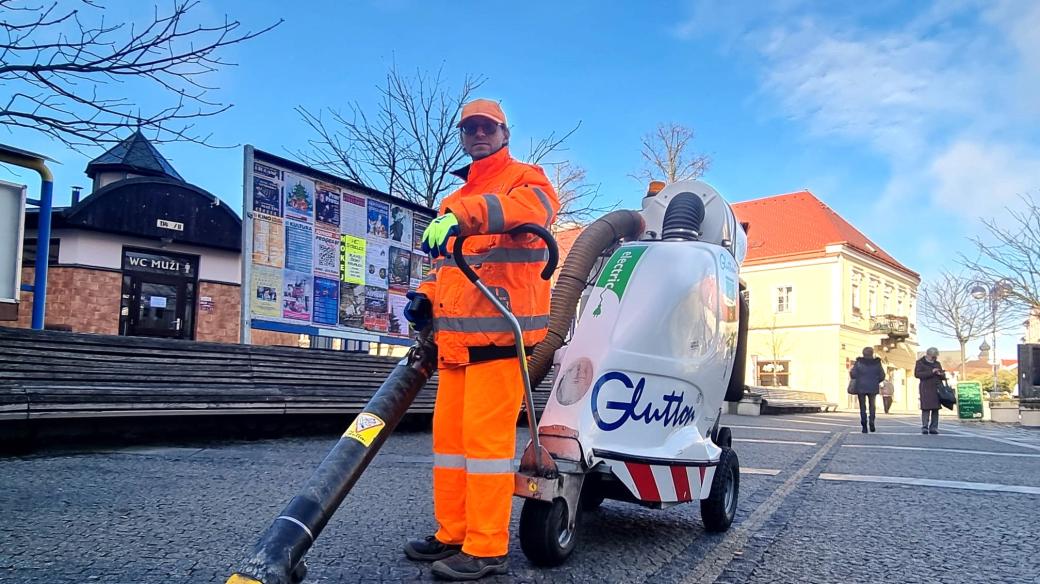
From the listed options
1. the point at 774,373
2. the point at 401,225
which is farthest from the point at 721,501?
the point at 774,373

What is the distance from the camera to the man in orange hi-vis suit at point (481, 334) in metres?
2.77

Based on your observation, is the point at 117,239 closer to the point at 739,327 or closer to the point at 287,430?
the point at 287,430

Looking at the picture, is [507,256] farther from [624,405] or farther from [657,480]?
[657,480]

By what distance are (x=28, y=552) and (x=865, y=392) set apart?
14201 millimetres

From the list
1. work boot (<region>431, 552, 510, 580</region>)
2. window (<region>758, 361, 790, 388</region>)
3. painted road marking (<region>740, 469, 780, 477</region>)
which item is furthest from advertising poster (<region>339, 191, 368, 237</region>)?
window (<region>758, 361, 790, 388</region>)

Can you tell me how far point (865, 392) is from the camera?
1419 centimetres

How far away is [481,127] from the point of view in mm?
3135

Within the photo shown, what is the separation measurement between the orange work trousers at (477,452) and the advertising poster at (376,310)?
691cm

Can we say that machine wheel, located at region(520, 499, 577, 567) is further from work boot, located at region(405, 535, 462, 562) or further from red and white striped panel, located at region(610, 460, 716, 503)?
red and white striped panel, located at region(610, 460, 716, 503)

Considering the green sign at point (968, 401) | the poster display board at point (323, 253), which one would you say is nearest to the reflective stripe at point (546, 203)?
the poster display board at point (323, 253)

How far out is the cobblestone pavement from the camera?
2932 mm

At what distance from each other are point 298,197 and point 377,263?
1.48m

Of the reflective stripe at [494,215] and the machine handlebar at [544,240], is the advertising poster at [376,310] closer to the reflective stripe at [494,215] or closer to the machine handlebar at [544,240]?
the machine handlebar at [544,240]

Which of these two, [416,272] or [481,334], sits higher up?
[416,272]
